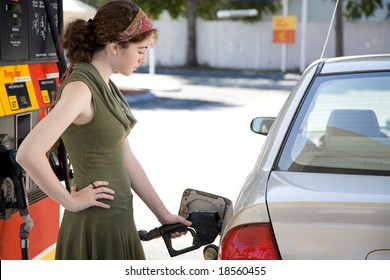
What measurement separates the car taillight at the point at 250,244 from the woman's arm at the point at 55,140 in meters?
0.56

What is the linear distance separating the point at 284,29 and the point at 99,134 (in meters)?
28.1

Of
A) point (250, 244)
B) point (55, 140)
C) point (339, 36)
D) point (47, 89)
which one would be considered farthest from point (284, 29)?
point (250, 244)

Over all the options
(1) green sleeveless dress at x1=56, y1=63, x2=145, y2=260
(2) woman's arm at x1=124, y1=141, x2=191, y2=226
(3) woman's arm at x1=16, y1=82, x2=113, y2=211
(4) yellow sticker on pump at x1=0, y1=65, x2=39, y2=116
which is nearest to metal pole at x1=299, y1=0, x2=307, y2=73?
(4) yellow sticker on pump at x1=0, y1=65, x2=39, y2=116

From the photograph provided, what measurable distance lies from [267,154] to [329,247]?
65 centimetres

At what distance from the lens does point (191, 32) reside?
32906mm

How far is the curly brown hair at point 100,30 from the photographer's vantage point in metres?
2.81

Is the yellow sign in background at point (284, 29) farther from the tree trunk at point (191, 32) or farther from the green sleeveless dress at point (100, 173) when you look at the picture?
the green sleeveless dress at point (100, 173)

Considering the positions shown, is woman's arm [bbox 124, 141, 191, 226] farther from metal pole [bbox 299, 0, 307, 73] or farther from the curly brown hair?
metal pole [bbox 299, 0, 307, 73]

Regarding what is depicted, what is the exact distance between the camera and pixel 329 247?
2.33 meters

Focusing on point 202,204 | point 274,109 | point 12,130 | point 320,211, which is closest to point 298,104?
point 202,204

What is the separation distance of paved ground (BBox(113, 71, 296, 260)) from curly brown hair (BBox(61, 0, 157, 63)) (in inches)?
32.2

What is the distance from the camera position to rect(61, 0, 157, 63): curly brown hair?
9.21ft

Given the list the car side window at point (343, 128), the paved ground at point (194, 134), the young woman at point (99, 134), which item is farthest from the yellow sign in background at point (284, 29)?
the young woman at point (99, 134)

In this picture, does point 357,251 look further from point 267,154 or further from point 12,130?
point 12,130
